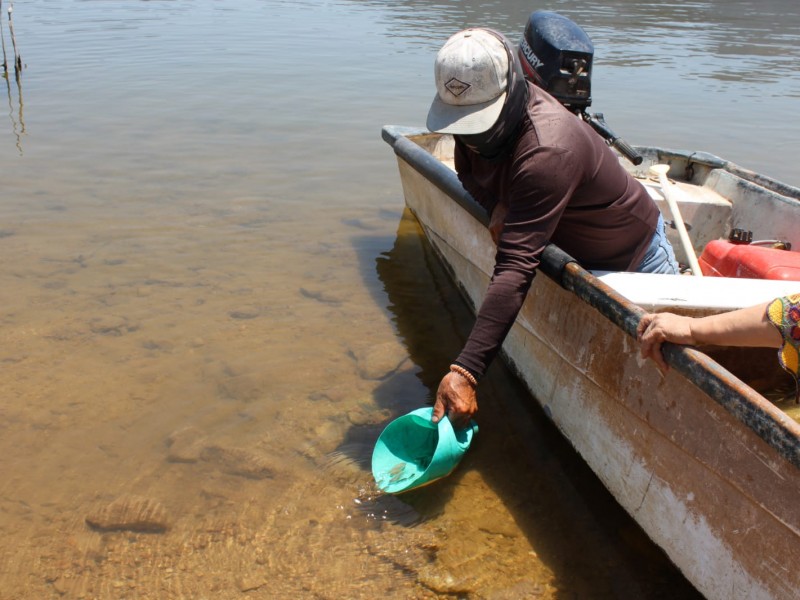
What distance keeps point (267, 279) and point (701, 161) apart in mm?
3245

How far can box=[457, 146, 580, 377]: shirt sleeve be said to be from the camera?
Result: 2863 millimetres

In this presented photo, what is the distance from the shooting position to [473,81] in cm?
284

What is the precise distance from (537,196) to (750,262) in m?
1.48

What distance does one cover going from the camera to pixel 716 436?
2.43 m

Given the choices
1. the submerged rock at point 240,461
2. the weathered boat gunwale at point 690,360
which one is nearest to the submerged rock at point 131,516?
the submerged rock at point 240,461

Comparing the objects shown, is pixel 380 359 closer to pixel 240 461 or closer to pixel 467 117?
pixel 240 461

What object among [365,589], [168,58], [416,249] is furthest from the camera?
[168,58]

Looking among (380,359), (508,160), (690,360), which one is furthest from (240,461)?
(690,360)

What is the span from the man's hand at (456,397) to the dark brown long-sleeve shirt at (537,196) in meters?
Result: 0.07

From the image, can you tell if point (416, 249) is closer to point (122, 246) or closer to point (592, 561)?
point (122, 246)

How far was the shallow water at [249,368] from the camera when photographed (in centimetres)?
312

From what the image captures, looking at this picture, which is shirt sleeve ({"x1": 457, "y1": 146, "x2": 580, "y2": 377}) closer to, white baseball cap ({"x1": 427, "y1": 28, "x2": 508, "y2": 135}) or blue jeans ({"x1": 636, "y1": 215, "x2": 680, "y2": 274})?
white baseball cap ({"x1": 427, "y1": 28, "x2": 508, "y2": 135})

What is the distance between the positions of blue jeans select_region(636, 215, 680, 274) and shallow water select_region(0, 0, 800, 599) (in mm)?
968

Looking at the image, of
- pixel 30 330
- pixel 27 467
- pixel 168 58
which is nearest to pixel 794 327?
pixel 27 467
